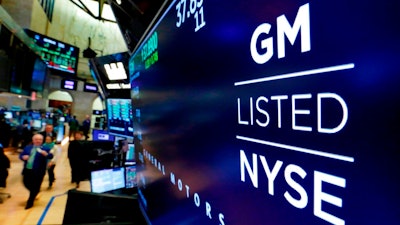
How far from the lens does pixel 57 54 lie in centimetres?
1177

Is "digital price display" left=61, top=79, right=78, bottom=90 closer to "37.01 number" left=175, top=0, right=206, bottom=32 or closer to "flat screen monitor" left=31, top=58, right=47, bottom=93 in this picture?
"flat screen monitor" left=31, top=58, right=47, bottom=93

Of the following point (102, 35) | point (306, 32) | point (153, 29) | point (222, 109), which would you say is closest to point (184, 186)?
point (222, 109)

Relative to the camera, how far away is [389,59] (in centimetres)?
29

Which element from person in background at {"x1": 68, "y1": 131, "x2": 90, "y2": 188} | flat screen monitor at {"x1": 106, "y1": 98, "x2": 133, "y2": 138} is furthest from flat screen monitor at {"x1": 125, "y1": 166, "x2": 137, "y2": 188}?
person in background at {"x1": 68, "y1": 131, "x2": 90, "y2": 188}

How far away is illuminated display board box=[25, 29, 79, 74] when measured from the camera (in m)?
11.0

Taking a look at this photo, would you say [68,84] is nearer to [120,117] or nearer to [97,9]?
[97,9]

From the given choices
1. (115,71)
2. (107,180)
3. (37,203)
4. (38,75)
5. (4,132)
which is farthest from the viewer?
(38,75)

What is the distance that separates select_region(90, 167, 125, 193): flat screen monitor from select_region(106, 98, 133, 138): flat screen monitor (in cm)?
52

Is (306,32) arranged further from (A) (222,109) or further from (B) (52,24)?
(B) (52,24)

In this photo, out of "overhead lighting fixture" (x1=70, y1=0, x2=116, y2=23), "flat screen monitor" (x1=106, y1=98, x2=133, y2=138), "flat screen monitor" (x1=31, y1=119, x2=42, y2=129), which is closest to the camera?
"flat screen monitor" (x1=106, y1=98, x2=133, y2=138)

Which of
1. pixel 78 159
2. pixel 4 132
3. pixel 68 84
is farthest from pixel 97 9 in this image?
pixel 78 159

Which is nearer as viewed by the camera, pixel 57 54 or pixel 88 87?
pixel 57 54

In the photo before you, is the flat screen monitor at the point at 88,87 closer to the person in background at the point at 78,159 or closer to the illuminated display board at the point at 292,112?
the person in background at the point at 78,159

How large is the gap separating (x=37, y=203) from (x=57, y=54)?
8.58 meters
